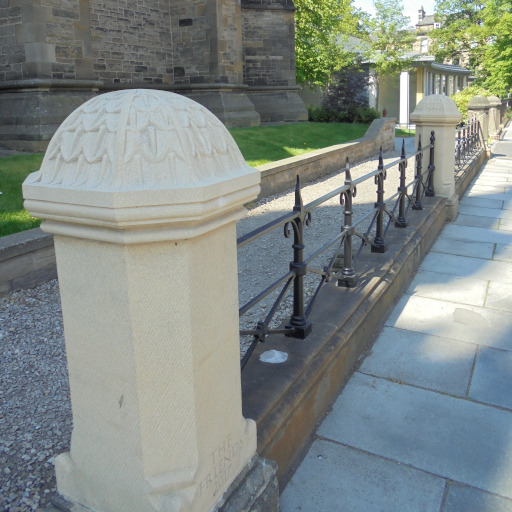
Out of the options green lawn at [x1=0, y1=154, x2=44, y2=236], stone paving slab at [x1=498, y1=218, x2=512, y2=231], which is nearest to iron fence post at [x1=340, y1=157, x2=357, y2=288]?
green lawn at [x1=0, y1=154, x2=44, y2=236]

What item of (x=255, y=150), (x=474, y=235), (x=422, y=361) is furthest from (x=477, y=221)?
(x=255, y=150)

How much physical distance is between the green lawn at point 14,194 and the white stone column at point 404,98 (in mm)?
32832

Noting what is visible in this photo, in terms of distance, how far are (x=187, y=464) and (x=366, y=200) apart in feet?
26.4

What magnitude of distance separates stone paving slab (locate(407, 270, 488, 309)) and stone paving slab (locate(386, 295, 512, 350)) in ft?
0.49

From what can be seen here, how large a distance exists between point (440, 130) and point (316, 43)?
23.5m

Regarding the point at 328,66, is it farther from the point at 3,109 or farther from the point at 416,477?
the point at 416,477

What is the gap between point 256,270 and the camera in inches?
232

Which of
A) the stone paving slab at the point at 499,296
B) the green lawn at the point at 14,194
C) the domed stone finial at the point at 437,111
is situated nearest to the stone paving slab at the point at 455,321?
the stone paving slab at the point at 499,296

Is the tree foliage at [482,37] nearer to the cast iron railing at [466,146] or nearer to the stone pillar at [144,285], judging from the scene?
the cast iron railing at [466,146]

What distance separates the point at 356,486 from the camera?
8.68ft

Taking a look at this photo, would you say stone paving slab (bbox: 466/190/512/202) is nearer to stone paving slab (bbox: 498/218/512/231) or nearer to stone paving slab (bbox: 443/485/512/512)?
stone paving slab (bbox: 498/218/512/231)

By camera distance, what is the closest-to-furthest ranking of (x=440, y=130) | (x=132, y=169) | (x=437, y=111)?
(x=132, y=169), (x=437, y=111), (x=440, y=130)

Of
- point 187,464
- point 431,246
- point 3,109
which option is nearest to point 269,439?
point 187,464

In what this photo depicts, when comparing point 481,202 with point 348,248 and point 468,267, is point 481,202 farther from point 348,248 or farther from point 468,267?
point 348,248
